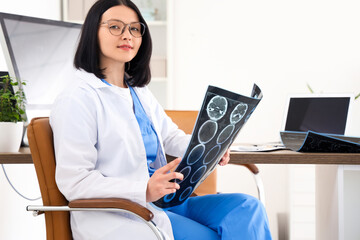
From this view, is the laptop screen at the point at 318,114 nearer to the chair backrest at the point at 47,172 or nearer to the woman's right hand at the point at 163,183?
the woman's right hand at the point at 163,183

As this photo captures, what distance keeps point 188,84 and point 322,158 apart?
253 centimetres

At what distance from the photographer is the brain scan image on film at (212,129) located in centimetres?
115

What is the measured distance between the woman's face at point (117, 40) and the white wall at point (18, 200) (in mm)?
1271

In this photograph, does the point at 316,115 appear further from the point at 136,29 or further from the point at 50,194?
the point at 50,194

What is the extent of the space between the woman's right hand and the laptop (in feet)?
3.51

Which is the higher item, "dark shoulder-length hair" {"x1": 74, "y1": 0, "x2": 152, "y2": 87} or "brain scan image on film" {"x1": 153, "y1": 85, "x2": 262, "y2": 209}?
"dark shoulder-length hair" {"x1": 74, "y1": 0, "x2": 152, "y2": 87}

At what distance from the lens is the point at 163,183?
4.10 feet

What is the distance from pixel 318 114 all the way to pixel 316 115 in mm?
12

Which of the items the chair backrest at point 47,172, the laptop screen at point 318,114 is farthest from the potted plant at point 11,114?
the laptop screen at point 318,114

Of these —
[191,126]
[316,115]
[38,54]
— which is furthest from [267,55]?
[38,54]

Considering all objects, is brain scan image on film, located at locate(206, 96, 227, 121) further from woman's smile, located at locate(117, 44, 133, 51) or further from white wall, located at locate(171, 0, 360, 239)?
white wall, located at locate(171, 0, 360, 239)

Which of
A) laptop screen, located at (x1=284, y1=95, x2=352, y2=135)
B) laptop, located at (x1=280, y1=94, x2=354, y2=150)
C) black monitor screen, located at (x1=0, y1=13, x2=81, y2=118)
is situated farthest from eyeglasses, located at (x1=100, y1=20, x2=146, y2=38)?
laptop screen, located at (x1=284, y1=95, x2=352, y2=135)

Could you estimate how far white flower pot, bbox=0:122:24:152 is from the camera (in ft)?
5.64

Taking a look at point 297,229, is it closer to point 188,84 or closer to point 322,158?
point 188,84
